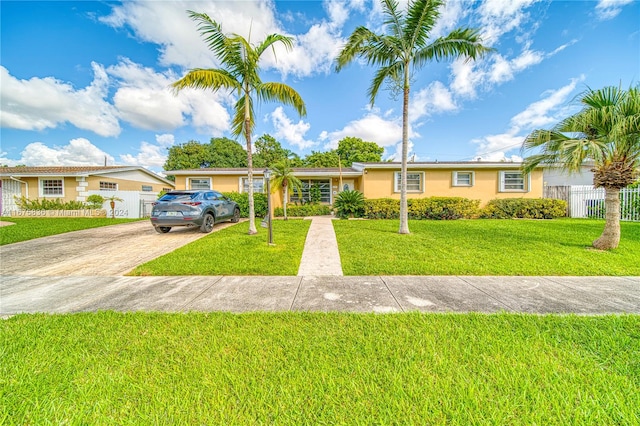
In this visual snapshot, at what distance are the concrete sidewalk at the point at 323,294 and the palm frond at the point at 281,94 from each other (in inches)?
243

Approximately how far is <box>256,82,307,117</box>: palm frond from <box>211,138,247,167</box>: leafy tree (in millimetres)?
32344

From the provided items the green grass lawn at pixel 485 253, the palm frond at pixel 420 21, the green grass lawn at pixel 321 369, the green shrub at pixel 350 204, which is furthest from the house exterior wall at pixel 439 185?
the green grass lawn at pixel 321 369

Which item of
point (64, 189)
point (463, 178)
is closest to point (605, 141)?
point (463, 178)

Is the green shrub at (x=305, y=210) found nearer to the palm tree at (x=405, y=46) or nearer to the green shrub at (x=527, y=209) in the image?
the palm tree at (x=405, y=46)

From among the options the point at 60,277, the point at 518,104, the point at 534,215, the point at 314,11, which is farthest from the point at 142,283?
the point at 518,104

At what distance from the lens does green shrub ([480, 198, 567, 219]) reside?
43.5 feet

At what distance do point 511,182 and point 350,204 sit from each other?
405 inches

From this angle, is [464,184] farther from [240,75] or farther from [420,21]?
[240,75]

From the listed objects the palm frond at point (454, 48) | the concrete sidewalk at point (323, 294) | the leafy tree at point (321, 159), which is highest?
the leafy tree at point (321, 159)

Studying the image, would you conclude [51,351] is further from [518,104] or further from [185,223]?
[518,104]

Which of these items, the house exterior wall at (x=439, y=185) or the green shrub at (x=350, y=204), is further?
the house exterior wall at (x=439, y=185)

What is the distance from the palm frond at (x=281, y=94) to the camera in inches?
306

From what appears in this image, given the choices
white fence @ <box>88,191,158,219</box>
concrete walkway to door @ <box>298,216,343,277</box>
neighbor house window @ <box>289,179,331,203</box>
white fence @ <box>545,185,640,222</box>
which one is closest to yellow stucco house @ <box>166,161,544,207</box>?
white fence @ <box>545,185,640,222</box>

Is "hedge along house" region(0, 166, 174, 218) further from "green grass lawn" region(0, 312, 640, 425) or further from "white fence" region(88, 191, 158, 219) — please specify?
"green grass lawn" region(0, 312, 640, 425)
